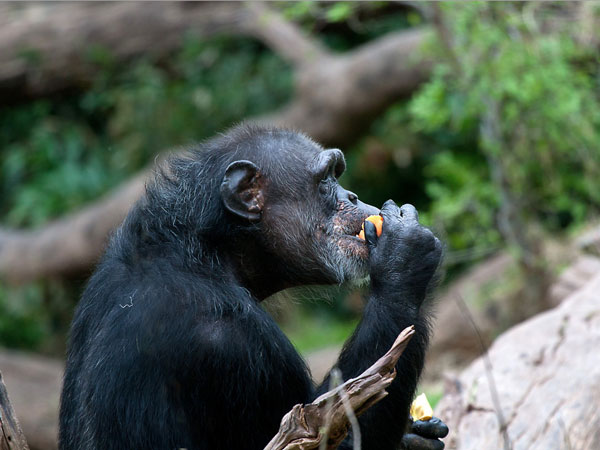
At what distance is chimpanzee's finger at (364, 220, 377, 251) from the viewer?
161 inches

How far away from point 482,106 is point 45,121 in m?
9.79

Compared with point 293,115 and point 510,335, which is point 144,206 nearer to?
point 510,335

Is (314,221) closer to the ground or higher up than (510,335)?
higher up

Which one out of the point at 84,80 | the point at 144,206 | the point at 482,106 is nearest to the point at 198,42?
the point at 84,80

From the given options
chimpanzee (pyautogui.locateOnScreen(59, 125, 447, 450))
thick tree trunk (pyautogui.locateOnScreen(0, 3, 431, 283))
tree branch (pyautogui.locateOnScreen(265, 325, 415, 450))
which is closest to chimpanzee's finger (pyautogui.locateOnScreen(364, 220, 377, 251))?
chimpanzee (pyautogui.locateOnScreen(59, 125, 447, 450))

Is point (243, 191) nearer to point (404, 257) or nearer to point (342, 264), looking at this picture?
point (342, 264)

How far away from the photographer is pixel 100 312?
3.91m

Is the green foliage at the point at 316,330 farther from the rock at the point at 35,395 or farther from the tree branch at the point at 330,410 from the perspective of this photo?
the tree branch at the point at 330,410

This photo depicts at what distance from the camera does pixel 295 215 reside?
14.0ft

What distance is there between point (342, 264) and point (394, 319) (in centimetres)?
51

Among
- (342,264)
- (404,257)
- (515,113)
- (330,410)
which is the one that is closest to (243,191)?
(342,264)

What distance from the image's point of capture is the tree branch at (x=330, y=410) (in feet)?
10.7

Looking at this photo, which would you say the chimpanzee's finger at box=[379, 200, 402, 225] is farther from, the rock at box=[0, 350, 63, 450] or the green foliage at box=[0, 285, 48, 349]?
the green foliage at box=[0, 285, 48, 349]

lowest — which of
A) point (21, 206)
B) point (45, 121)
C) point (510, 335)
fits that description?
point (21, 206)
